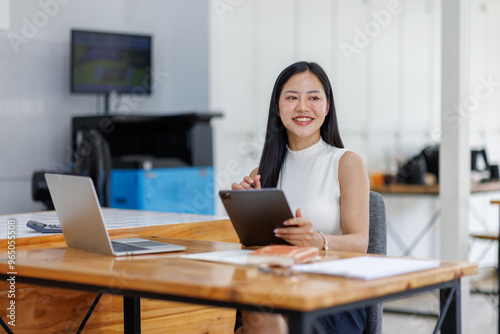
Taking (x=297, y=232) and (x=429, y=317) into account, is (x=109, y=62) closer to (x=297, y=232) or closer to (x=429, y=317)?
(x=429, y=317)

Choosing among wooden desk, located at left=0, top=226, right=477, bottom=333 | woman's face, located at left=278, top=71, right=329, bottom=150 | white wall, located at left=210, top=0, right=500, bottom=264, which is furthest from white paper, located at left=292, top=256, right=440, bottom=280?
white wall, located at left=210, top=0, right=500, bottom=264

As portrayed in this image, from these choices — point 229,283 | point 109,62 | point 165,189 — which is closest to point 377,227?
point 229,283

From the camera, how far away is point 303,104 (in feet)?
7.59

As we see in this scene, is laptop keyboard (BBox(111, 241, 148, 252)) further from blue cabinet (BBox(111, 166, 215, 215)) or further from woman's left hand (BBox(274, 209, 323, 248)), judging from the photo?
blue cabinet (BBox(111, 166, 215, 215))

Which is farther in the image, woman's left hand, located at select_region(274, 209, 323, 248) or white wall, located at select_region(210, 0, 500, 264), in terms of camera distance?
white wall, located at select_region(210, 0, 500, 264)

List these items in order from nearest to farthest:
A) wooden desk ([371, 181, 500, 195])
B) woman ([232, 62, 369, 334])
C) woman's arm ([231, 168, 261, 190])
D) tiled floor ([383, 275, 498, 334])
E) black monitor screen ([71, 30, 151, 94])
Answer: woman's arm ([231, 168, 261, 190]), woman ([232, 62, 369, 334]), tiled floor ([383, 275, 498, 334]), black monitor screen ([71, 30, 151, 94]), wooden desk ([371, 181, 500, 195])

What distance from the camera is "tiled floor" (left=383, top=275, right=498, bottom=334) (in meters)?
4.46

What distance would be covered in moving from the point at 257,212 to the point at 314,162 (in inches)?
23.0

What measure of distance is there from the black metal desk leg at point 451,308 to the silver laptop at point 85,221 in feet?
2.19

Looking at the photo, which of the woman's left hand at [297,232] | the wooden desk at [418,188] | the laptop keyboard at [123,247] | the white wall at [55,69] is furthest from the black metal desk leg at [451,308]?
the white wall at [55,69]

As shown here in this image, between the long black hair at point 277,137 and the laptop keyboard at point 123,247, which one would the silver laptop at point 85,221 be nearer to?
the laptop keyboard at point 123,247

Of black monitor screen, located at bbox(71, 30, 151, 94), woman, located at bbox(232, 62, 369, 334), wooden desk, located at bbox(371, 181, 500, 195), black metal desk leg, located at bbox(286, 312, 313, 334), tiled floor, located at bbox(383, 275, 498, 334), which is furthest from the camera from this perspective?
wooden desk, located at bbox(371, 181, 500, 195)

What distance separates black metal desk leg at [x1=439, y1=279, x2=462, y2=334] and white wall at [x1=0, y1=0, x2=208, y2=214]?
365 centimetres

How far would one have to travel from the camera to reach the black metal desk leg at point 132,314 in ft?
7.26
